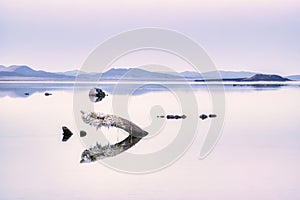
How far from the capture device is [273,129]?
7.88m

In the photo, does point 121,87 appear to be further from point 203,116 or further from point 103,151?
point 103,151

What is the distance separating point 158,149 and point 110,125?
66 cm

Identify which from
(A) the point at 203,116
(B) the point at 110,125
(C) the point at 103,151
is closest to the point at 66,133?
(B) the point at 110,125

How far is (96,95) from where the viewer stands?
8.66m

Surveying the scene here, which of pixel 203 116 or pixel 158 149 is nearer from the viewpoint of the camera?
pixel 158 149

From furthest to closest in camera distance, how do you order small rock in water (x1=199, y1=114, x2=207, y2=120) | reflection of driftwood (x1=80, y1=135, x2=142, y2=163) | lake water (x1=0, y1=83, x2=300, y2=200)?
small rock in water (x1=199, y1=114, x2=207, y2=120), reflection of driftwood (x1=80, y1=135, x2=142, y2=163), lake water (x1=0, y1=83, x2=300, y2=200)

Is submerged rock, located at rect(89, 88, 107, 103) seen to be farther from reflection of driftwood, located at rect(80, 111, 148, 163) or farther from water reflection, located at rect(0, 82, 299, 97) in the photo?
reflection of driftwood, located at rect(80, 111, 148, 163)

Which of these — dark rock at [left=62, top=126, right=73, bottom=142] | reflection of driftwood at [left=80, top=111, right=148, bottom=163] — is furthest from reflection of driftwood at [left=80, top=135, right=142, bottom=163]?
dark rock at [left=62, top=126, right=73, bottom=142]

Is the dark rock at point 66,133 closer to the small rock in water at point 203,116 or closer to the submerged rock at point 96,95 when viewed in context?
the submerged rock at point 96,95

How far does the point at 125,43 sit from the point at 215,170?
2.44 metres

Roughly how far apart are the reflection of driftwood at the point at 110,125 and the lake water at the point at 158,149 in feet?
0.29

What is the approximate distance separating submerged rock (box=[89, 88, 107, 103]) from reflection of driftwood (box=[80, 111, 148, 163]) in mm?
815

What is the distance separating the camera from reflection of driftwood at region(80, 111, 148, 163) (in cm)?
635

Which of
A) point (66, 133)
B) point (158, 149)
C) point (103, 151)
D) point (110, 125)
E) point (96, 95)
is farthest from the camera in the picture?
point (96, 95)
